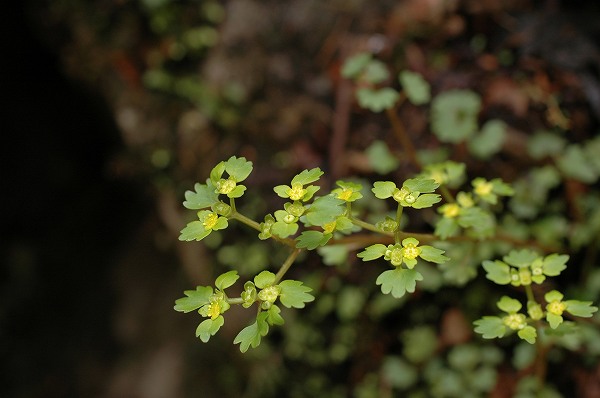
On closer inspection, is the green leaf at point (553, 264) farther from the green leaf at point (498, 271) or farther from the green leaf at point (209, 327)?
the green leaf at point (209, 327)

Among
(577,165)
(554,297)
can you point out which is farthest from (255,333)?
(577,165)

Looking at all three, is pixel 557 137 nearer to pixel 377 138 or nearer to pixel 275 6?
pixel 377 138

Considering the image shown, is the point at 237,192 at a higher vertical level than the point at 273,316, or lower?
higher

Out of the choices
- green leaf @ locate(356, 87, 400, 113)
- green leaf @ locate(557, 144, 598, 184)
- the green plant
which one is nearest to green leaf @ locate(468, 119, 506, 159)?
the green plant

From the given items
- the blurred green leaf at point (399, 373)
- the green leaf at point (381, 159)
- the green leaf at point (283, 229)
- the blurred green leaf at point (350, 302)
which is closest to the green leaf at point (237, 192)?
the green leaf at point (283, 229)

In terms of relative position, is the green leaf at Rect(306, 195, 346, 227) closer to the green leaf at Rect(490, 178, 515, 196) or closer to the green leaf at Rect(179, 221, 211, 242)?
the green leaf at Rect(179, 221, 211, 242)

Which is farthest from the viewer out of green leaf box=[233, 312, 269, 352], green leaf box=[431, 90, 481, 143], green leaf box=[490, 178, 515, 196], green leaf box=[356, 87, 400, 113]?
green leaf box=[431, 90, 481, 143]

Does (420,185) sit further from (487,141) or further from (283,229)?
(487,141)

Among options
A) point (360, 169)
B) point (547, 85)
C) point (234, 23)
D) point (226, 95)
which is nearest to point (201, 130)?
point (226, 95)
